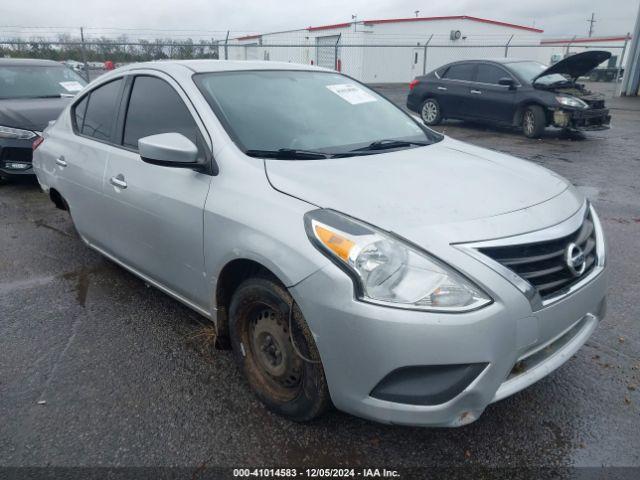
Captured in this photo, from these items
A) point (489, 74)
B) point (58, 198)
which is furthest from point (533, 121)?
point (58, 198)

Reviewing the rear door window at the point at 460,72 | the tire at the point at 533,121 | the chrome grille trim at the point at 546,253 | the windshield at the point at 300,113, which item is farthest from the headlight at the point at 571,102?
the chrome grille trim at the point at 546,253

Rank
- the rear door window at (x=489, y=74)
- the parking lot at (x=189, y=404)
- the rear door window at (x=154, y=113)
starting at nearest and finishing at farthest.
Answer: the parking lot at (x=189, y=404), the rear door window at (x=154, y=113), the rear door window at (x=489, y=74)

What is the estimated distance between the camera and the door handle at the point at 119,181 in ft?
10.5

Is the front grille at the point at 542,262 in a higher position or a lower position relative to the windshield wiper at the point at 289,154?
lower

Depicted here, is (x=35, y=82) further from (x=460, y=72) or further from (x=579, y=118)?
(x=579, y=118)

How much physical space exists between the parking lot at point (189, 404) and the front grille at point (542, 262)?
0.74 metres

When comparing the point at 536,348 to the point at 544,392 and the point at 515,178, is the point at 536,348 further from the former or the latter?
the point at 515,178

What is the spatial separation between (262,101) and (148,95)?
31.9 inches

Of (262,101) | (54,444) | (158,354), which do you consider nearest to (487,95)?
(262,101)

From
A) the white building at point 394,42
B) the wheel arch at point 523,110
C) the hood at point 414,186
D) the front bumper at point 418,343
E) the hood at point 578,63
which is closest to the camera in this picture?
the front bumper at point 418,343

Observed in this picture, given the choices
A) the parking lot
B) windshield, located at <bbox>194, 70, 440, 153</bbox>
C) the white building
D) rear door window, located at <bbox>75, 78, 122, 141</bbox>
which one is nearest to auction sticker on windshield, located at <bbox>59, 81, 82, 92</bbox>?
rear door window, located at <bbox>75, 78, 122, 141</bbox>

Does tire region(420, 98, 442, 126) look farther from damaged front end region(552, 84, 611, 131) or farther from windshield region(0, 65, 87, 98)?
windshield region(0, 65, 87, 98)

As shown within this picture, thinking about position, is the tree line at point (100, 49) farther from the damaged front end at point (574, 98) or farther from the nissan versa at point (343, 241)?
the nissan versa at point (343, 241)

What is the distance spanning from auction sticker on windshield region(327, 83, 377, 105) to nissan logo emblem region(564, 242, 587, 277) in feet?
5.67
